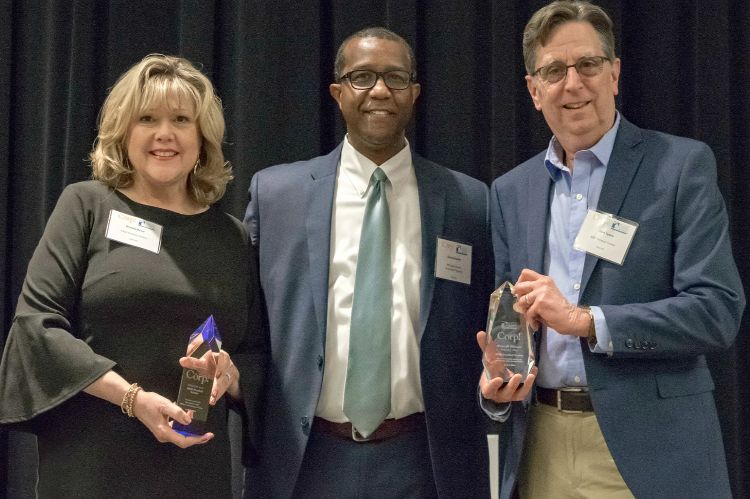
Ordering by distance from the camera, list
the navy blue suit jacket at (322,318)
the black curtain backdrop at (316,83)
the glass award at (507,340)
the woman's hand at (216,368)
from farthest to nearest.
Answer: the black curtain backdrop at (316,83), the navy blue suit jacket at (322,318), the glass award at (507,340), the woman's hand at (216,368)

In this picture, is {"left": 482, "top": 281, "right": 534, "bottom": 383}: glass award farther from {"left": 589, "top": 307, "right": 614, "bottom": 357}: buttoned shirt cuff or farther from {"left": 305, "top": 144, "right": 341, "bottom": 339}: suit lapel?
{"left": 305, "top": 144, "right": 341, "bottom": 339}: suit lapel

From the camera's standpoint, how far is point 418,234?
2514mm

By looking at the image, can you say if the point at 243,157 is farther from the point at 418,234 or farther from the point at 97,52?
the point at 418,234

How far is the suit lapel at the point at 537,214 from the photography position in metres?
2.25

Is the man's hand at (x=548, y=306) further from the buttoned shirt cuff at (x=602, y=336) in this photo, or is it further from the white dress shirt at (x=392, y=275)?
the white dress shirt at (x=392, y=275)

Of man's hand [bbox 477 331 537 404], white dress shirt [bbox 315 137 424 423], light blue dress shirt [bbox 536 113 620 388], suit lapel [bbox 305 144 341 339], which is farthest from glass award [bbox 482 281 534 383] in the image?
suit lapel [bbox 305 144 341 339]

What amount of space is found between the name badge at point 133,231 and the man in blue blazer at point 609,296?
877 millimetres

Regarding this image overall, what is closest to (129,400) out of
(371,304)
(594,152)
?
(371,304)

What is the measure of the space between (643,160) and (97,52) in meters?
2.20

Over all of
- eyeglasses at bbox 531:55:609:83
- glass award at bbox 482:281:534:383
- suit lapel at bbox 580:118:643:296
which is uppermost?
eyeglasses at bbox 531:55:609:83

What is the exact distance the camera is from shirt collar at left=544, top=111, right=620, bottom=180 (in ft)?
7.39

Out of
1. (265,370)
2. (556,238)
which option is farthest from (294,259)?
(556,238)

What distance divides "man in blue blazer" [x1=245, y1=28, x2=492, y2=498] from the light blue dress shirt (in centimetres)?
32

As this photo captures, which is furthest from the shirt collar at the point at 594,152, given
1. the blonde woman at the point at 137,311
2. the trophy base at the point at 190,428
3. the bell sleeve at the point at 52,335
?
the bell sleeve at the point at 52,335
